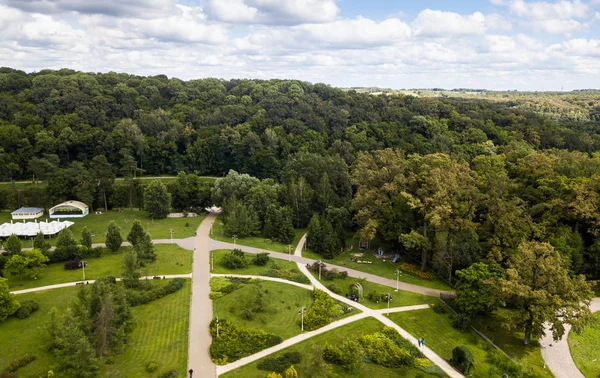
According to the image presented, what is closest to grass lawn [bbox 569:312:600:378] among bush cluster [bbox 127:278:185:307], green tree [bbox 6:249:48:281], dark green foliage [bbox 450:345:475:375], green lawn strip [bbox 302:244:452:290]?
dark green foliage [bbox 450:345:475:375]

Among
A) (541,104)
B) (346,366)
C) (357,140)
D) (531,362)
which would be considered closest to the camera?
(346,366)

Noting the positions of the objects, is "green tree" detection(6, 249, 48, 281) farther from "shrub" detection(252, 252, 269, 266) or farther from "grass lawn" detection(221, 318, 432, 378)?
"grass lawn" detection(221, 318, 432, 378)

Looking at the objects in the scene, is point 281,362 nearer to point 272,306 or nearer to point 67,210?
point 272,306

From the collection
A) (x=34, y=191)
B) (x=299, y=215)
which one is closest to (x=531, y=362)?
(x=299, y=215)

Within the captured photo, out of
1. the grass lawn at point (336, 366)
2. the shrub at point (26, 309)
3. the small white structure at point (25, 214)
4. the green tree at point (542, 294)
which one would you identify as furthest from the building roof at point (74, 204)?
the green tree at point (542, 294)

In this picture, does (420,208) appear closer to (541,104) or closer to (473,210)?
(473,210)

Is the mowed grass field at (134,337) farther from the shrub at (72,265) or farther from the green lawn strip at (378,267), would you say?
the green lawn strip at (378,267)
